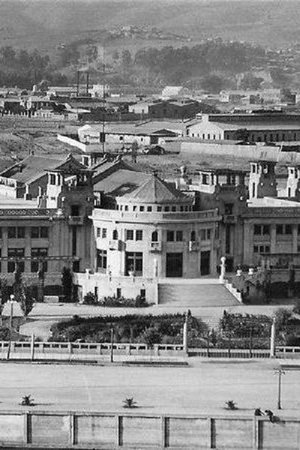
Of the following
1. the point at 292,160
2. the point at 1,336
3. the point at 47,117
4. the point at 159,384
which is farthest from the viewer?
the point at 47,117

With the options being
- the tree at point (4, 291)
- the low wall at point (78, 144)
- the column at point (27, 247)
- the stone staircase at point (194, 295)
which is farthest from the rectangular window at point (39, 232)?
the low wall at point (78, 144)

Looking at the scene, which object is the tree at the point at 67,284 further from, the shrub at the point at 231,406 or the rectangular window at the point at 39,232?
the shrub at the point at 231,406

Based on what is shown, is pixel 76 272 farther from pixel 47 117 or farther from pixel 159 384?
pixel 47 117

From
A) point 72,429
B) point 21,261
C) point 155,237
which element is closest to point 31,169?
point 21,261

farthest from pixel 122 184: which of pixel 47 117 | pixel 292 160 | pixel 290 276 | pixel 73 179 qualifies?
pixel 47 117

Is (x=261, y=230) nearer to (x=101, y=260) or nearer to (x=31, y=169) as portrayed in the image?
(x=101, y=260)
